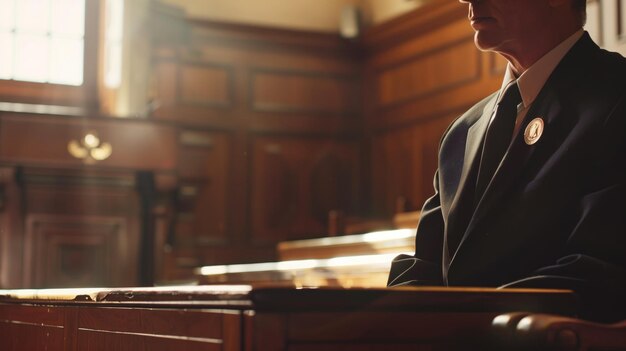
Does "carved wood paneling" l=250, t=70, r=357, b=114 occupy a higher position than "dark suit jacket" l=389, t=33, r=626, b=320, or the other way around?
"carved wood paneling" l=250, t=70, r=357, b=114

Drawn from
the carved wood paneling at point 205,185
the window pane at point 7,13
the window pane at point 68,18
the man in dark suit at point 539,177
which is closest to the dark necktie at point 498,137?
the man in dark suit at point 539,177

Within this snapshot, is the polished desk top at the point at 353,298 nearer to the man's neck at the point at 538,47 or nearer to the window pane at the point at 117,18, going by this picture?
the man's neck at the point at 538,47

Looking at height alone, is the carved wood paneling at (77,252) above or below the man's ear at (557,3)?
below

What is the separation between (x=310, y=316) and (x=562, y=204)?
1.70ft

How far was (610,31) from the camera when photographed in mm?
2543

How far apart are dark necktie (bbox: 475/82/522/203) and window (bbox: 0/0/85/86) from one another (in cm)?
373

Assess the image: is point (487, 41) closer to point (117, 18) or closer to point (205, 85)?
point (117, 18)

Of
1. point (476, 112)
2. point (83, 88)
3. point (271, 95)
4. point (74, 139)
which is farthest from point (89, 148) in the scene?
point (271, 95)

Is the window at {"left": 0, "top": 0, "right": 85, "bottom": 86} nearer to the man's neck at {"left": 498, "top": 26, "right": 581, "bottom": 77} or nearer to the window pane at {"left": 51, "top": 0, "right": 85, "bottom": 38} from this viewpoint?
the window pane at {"left": 51, "top": 0, "right": 85, "bottom": 38}

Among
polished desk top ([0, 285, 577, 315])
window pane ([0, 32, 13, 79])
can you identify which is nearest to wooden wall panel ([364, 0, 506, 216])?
window pane ([0, 32, 13, 79])

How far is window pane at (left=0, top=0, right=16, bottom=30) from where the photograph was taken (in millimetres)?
5230

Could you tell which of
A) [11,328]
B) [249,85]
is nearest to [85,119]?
[11,328]

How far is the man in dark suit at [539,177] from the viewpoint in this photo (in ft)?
4.37

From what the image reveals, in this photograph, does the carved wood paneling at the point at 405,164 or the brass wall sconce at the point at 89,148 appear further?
the carved wood paneling at the point at 405,164
